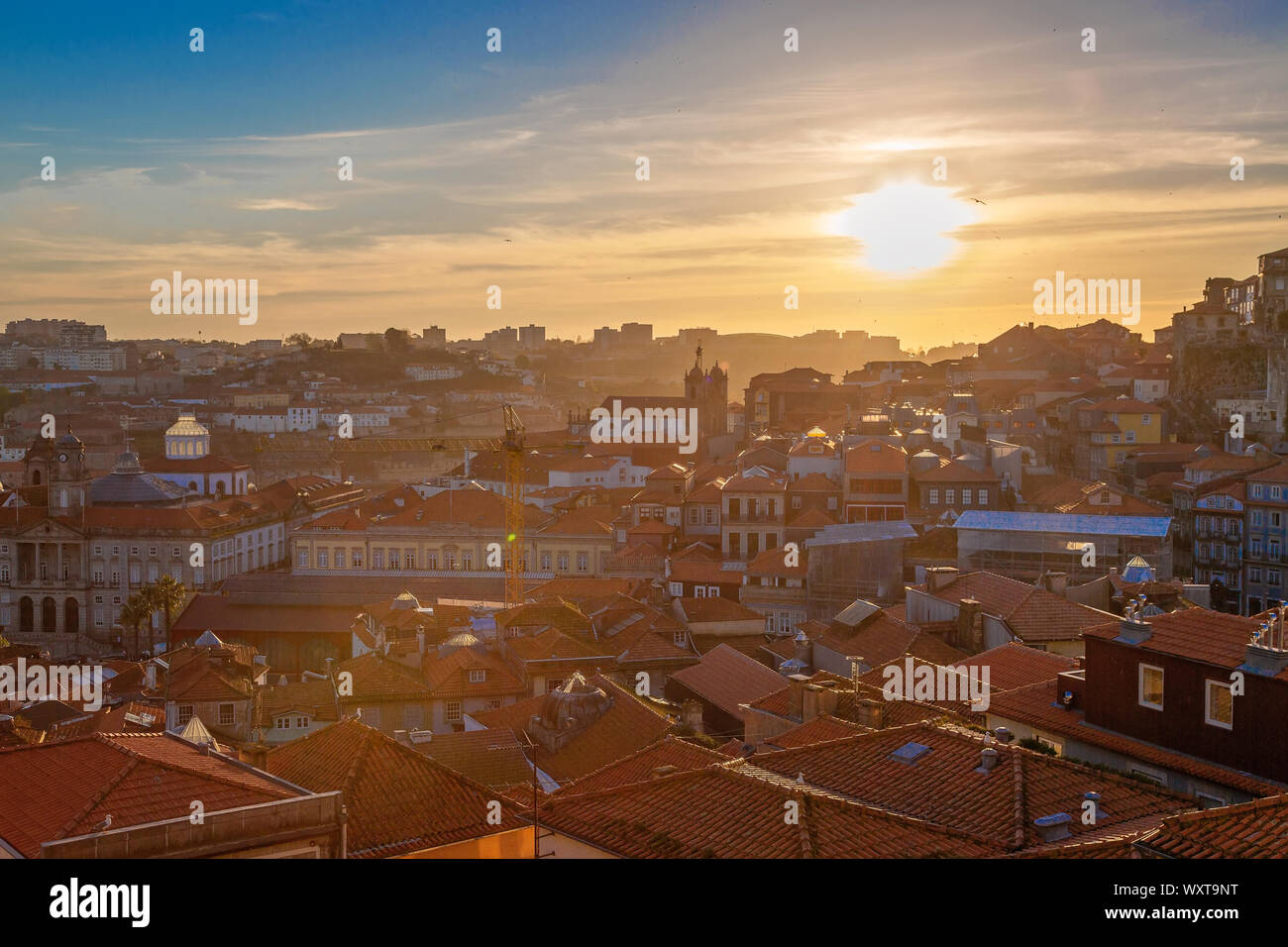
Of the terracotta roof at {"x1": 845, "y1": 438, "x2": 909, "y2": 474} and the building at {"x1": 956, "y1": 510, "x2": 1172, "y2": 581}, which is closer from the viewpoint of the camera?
the building at {"x1": 956, "y1": 510, "x2": 1172, "y2": 581}

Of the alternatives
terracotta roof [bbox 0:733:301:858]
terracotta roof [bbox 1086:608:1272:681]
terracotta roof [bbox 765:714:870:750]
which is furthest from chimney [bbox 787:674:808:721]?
terracotta roof [bbox 0:733:301:858]

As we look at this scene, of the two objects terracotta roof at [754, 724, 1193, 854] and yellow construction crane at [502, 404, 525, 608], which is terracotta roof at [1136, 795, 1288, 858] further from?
yellow construction crane at [502, 404, 525, 608]

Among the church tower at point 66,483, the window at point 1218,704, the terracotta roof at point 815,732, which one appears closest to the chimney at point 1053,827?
the window at point 1218,704

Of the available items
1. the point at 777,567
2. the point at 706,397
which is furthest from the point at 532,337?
the point at 777,567

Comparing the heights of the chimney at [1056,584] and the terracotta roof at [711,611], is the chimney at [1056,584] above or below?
above

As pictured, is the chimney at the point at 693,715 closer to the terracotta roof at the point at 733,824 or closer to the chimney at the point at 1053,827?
the terracotta roof at the point at 733,824
